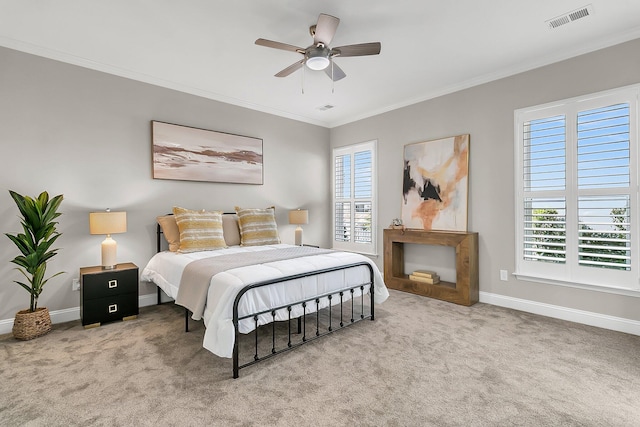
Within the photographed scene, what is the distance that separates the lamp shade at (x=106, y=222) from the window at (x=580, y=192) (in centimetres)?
467

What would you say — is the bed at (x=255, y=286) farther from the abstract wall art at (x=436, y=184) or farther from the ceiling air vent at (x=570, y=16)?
the ceiling air vent at (x=570, y=16)

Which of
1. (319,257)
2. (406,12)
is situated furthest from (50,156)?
(406,12)

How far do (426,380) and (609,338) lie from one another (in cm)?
211

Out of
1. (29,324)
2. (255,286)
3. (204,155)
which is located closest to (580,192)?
(255,286)

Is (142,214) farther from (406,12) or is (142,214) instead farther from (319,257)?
(406,12)

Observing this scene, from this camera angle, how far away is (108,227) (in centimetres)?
343

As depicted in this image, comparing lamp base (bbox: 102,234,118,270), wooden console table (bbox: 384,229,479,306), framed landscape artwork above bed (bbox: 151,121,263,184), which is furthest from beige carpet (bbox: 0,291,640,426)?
framed landscape artwork above bed (bbox: 151,121,263,184)

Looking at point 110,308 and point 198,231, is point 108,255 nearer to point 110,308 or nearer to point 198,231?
point 110,308

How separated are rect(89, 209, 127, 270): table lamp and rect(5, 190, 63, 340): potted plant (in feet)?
Answer: 1.08

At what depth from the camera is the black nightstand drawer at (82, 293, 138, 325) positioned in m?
3.31

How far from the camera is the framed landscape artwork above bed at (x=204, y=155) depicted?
13.9 ft

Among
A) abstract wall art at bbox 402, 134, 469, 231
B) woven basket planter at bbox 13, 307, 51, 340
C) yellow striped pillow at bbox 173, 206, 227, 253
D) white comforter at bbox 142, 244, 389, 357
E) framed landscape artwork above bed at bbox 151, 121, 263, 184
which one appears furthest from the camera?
abstract wall art at bbox 402, 134, 469, 231

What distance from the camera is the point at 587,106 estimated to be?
3340 millimetres

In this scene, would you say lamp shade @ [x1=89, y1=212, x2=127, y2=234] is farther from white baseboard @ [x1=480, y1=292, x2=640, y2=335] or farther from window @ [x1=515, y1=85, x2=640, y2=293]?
window @ [x1=515, y1=85, x2=640, y2=293]
